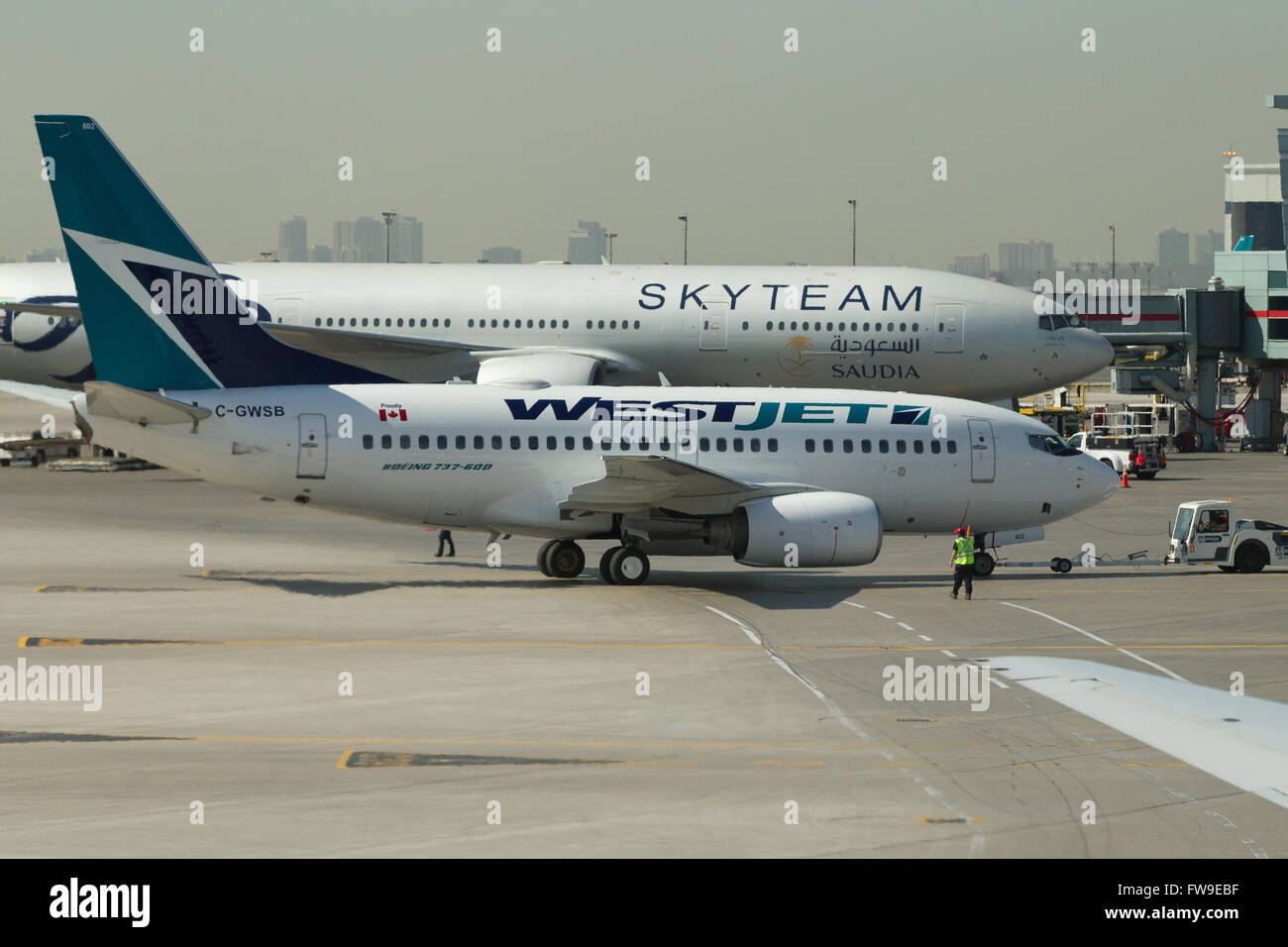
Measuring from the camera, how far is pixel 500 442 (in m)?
33.9

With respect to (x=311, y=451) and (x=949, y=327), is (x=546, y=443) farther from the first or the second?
(x=949, y=327)

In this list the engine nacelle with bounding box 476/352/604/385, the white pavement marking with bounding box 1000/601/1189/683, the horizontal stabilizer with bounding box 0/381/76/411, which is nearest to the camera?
the white pavement marking with bounding box 1000/601/1189/683

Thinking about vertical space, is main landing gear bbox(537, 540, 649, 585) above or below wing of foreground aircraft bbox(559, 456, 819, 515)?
below

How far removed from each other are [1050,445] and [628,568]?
36.0 ft

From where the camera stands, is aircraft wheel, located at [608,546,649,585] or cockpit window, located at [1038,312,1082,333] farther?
cockpit window, located at [1038,312,1082,333]

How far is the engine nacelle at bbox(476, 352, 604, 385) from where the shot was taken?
157ft

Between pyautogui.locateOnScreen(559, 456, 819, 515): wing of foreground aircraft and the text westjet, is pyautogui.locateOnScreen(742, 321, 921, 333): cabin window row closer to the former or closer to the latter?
the text westjet

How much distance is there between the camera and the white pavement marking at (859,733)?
15188 millimetres

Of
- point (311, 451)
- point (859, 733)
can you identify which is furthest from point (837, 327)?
point (859, 733)

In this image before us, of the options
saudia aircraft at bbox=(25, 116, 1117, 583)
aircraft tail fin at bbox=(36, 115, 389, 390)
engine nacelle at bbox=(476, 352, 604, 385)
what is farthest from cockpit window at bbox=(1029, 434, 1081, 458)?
aircraft tail fin at bbox=(36, 115, 389, 390)

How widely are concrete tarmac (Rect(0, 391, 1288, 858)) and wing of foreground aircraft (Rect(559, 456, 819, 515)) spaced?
1.91 meters

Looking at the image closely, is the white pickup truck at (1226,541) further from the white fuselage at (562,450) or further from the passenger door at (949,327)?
the passenger door at (949,327)
